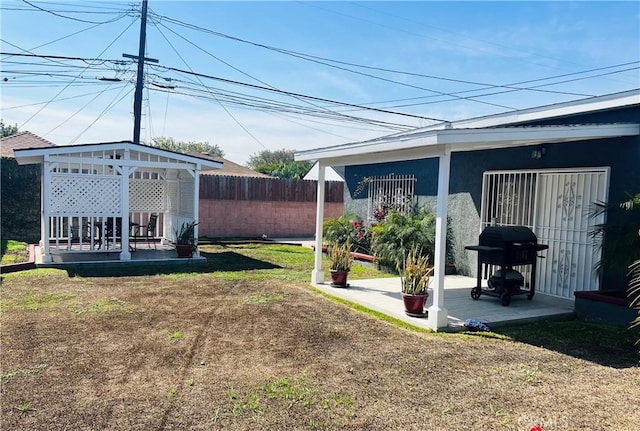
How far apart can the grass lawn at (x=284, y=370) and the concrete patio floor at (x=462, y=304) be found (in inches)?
13.9

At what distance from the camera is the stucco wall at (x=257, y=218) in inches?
702

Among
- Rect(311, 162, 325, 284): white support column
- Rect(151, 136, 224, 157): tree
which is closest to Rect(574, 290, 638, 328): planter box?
Rect(311, 162, 325, 284): white support column

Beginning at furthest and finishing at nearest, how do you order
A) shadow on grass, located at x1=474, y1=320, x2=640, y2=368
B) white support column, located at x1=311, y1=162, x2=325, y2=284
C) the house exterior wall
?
white support column, located at x1=311, y1=162, x2=325, y2=284 < the house exterior wall < shadow on grass, located at x1=474, y1=320, x2=640, y2=368

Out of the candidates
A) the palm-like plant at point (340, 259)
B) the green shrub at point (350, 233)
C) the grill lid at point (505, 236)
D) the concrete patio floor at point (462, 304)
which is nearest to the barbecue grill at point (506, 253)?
the grill lid at point (505, 236)

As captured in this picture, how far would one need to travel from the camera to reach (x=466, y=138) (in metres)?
5.80

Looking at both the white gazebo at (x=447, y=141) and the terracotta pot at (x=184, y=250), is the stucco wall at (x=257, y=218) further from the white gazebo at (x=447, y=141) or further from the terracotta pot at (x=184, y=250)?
the white gazebo at (x=447, y=141)

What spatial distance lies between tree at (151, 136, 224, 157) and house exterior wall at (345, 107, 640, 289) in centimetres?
4038

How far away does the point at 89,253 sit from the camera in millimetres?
12141

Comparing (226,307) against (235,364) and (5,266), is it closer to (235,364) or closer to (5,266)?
(235,364)

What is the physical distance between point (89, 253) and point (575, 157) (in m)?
11.6

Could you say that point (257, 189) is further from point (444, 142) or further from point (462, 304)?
point (444, 142)

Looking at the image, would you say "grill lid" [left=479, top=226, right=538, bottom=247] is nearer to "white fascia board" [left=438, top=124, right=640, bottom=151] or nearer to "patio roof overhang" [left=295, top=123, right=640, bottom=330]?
"patio roof overhang" [left=295, top=123, right=640, bottom=330]

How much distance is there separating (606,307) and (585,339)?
1.00m

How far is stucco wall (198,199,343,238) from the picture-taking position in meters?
17.8
